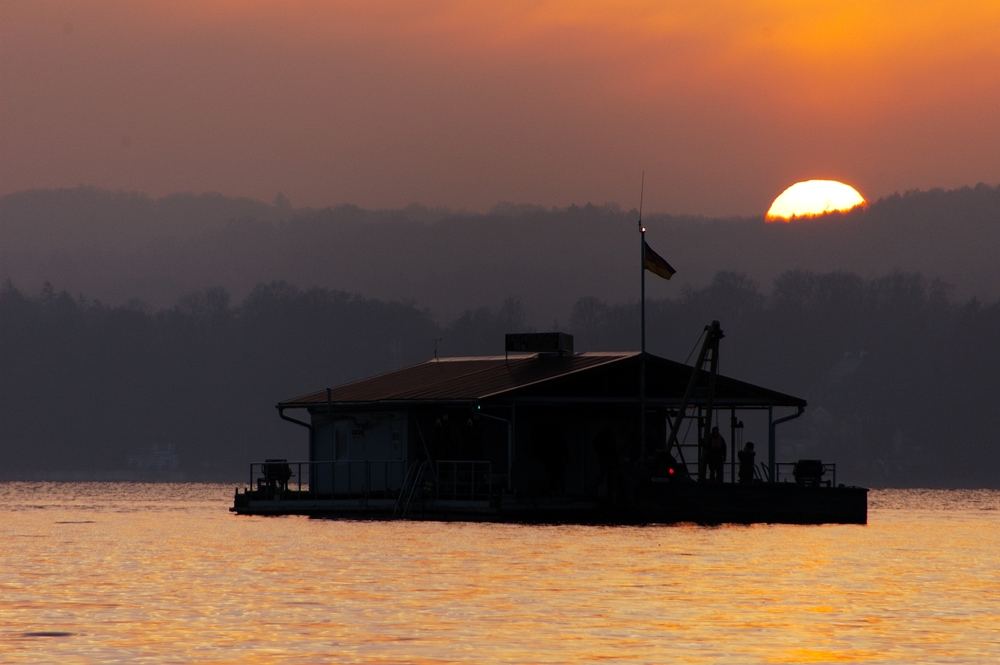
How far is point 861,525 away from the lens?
71312 millimetres

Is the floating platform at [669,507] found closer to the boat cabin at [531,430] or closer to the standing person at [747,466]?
the boat cabin at [531,430]

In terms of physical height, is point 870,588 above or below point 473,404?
below

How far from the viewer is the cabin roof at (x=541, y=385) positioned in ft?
227

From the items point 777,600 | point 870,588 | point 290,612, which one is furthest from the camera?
point 870,588

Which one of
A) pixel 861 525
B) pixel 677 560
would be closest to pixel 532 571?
pixel 677 560

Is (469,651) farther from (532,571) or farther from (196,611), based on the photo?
(532,571)

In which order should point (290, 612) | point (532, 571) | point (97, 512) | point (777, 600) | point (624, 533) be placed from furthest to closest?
1. point (97, 512)
2. point (624, 533)
3. point (532, 571)
4. point (777, 600)
5. point (290, 612)

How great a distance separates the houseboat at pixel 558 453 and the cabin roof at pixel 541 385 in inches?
2.8

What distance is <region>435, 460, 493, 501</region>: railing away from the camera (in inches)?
2726

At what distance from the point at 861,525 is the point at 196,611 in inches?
1615

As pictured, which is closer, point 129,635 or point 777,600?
point 129,635

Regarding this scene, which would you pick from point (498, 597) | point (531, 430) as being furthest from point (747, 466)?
point (498, 597)

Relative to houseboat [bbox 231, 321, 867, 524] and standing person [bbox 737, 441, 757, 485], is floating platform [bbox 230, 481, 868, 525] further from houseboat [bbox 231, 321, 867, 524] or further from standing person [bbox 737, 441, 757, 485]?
standing person [bbox 737, 441, 757, 485]

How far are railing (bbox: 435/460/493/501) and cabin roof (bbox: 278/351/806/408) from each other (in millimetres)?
2549
